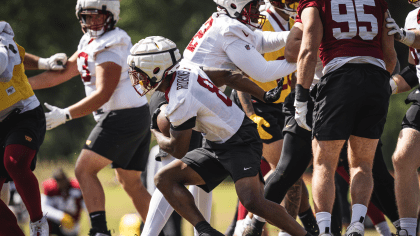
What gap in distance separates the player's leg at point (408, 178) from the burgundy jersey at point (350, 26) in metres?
0.82

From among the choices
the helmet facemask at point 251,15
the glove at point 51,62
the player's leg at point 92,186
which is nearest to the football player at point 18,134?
the player's leg at point 92,186

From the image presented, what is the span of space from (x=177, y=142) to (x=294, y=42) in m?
1.09

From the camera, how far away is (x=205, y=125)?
3332mm

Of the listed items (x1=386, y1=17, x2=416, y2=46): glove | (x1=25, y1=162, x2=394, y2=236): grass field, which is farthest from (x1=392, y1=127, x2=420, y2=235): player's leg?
(x1=25, y1=162, x2=394, y2=236): grass field

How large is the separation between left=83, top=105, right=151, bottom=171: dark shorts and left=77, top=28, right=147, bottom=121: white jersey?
8 cm

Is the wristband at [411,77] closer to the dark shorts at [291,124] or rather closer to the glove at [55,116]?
the dark shorts at [291,124]

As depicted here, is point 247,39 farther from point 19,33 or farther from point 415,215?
point 19,33

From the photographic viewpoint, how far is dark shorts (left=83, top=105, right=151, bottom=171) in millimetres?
4688

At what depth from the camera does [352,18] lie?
10.8 ft

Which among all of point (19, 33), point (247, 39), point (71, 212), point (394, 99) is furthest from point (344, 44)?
point (19, 33)

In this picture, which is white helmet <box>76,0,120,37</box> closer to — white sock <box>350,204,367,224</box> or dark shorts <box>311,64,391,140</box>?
dark shorts <box>311,64,391,140</box>

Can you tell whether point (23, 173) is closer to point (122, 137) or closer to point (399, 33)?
point (122, 137)

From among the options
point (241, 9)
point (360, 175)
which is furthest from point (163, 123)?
point (360, 175)

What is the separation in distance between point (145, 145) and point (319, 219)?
233 cm
